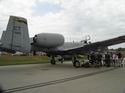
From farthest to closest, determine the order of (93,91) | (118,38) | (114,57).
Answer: (114,57) < (118,38) < (93,91)

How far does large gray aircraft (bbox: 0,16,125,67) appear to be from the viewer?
18000mm

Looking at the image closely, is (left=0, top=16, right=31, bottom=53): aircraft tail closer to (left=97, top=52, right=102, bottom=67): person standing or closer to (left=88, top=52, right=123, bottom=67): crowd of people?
(left=88, top=52, right=123, bottom=67): crowd of people

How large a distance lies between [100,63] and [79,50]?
2980 mm

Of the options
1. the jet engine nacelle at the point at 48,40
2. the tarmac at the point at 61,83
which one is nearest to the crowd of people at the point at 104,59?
the jet engine nacelle at the point at 48,40

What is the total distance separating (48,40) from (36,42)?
4.51 ft

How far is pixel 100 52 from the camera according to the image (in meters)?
24.0

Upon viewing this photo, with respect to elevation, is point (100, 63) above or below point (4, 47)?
below

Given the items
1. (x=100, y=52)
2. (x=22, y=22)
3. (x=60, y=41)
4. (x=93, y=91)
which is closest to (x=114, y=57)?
(x=100, y=52)

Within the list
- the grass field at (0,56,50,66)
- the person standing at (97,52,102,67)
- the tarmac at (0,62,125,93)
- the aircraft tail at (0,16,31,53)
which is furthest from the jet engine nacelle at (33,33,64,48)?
the tarmac at (0,62,125,93)

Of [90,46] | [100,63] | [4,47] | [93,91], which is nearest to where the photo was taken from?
[93,91]

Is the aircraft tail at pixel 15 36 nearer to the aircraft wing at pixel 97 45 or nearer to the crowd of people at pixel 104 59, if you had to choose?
the aircraft wing at pixel 97 45

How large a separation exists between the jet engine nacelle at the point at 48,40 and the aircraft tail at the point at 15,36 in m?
2.73

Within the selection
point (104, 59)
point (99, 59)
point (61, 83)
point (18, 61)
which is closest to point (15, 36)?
point (61, 83)

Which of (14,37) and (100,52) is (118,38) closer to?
(100,52)
